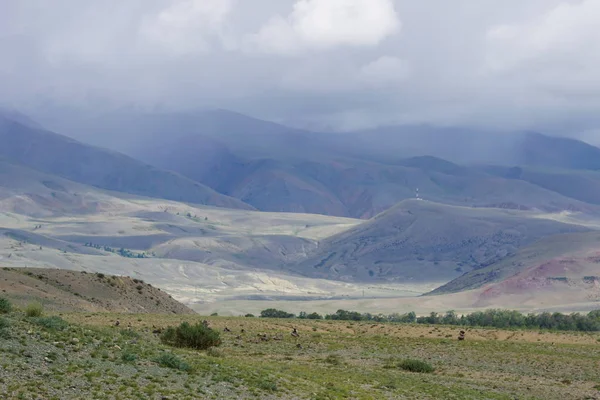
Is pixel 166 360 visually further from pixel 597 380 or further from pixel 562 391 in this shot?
pixel 597 380

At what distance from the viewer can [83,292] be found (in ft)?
250

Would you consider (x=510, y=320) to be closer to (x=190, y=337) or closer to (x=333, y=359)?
(x=333, y=359)

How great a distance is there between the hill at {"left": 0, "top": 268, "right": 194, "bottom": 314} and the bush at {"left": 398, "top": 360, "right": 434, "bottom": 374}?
28.5 m

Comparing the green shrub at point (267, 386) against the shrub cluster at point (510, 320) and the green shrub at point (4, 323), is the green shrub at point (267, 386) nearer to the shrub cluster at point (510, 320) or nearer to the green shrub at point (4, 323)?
the green shrub at point (4, 323)

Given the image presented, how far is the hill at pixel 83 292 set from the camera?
68375 millimetres

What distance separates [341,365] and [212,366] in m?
12.2

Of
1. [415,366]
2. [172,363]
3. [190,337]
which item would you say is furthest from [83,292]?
[172,363]

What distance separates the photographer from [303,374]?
37531mm

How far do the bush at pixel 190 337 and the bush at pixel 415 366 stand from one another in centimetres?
968

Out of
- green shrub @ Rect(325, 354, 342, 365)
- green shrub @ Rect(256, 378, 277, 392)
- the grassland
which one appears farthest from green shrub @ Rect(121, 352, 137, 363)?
green shrub @ Rect(325, 354, 342, 365)

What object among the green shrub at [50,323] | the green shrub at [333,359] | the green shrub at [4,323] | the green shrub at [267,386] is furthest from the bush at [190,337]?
the green shrub at [4,323]

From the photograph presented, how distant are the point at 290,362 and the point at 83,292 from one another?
36.3 meters

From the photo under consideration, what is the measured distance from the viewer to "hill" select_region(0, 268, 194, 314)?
6838cm

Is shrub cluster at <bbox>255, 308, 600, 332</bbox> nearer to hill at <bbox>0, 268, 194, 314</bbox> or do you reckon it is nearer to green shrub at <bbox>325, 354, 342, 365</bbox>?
hill at <bbox>0, 268, 194, 314</bbox>
